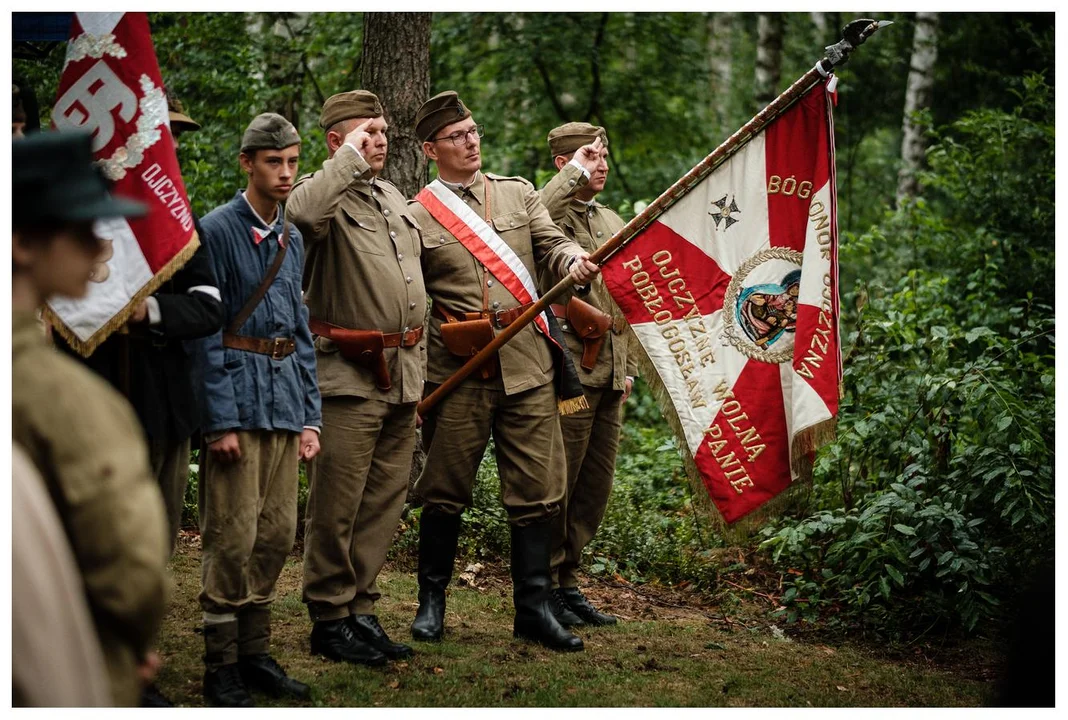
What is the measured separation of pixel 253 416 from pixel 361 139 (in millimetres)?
1340

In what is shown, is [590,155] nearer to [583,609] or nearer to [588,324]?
[588,324]

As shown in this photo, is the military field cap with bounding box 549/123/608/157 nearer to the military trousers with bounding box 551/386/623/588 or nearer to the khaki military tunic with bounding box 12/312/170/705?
the military trousers with bounding box 551/386/623/588

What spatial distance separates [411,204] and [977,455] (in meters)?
3.19

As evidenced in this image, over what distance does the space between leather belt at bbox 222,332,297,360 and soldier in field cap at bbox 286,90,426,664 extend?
0.49 meters

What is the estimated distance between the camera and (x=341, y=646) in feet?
15.2

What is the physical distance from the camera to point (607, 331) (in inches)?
227

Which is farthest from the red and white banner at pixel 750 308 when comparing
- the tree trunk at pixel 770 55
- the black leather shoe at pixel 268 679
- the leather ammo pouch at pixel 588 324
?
the tree trunk at pixel 770 55

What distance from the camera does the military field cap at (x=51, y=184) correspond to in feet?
6.84

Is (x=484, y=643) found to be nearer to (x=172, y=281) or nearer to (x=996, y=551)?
(x=172, y=281)

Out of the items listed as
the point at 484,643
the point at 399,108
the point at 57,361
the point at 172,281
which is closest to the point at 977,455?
the point at 484,643

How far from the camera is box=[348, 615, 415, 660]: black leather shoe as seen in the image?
4.73 meters

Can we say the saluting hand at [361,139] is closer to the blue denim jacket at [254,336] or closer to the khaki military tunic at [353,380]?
the khaki military tunic at [353,380]

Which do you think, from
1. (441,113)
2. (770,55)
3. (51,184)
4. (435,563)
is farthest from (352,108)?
(770,55)

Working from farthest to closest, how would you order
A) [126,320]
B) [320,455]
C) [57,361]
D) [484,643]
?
[484,643]
[320,455]
[126,320]
[57,361]
